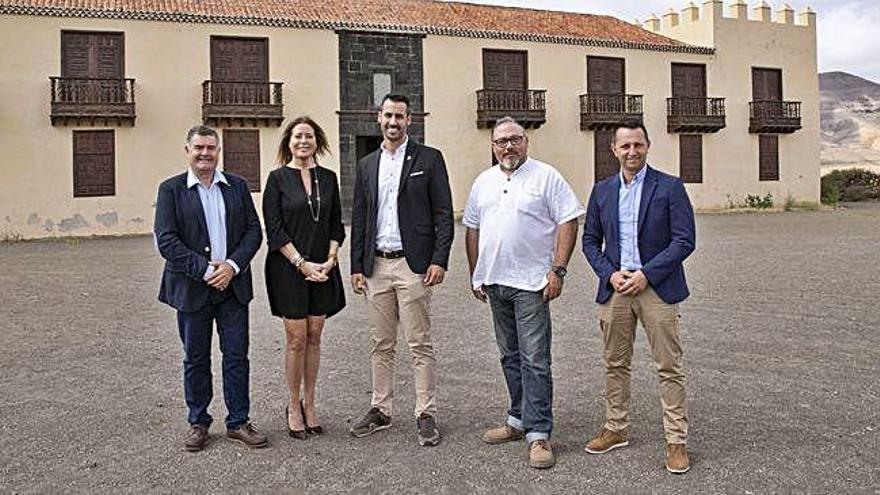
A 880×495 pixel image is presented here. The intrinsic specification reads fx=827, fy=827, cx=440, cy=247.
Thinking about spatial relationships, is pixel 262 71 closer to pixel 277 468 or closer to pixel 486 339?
pixel 486 339

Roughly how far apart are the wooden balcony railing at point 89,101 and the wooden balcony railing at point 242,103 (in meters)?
1.62

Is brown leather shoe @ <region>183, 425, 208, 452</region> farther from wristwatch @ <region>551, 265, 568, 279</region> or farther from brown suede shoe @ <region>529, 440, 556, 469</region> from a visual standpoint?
wristwatch @ <region>551, 265, 568, 279</region>

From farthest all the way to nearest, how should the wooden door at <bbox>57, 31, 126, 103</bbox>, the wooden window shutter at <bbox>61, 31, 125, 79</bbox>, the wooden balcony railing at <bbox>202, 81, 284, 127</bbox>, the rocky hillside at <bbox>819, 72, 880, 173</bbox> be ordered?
the rocky hillside at <bbox>819, 72, 880, 173</bbox>
the wooden balcony railing at <bbox>202, 81, 284, 127</bbox>
the wooden window shutter at <bbox>61, 31, 125, 79</bbox>
the wooden door at <bbox>57, 31, 126, 103</bbox>

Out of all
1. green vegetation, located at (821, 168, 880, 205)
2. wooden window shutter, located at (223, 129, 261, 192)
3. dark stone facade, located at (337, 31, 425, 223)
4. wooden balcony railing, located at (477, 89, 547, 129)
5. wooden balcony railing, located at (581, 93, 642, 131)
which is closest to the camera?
wooden window shutter, located at (223, 129, 261, 192)

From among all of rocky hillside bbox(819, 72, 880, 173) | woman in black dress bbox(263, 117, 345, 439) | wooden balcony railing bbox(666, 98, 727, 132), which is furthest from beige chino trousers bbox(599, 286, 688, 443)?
rocky hillside bbox(819, 72, 880, 173)

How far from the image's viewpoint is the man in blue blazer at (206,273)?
3555 millimetres

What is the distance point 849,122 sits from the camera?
174ft

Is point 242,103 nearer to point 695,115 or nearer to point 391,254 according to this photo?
point 695,115

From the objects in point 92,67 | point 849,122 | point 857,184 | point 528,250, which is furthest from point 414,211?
point 849,122

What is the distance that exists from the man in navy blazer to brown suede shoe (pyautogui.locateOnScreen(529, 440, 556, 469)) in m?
0.48

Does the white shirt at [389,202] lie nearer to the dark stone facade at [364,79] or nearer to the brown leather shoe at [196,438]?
the brown leather shoe at [196,438]

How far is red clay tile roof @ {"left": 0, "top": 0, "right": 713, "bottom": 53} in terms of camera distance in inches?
698

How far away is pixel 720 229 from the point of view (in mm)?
17078

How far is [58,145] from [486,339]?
47.3ft
